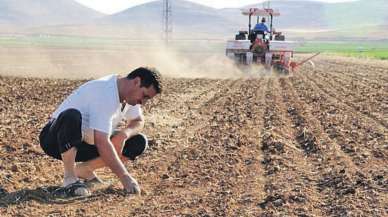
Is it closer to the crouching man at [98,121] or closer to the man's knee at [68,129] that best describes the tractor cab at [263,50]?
the crouching man at [98,121]

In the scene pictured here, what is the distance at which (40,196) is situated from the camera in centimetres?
601

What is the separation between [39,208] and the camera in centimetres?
562

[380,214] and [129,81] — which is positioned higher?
[129,81]

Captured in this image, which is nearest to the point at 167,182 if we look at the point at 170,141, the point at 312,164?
the point at 312,164

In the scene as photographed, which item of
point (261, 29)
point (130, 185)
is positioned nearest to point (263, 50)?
point (261, 29)

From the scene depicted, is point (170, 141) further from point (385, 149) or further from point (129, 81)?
point (129, 81)

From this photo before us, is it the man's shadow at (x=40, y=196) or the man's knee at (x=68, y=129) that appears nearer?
the man's knee at (x=68, y=129)

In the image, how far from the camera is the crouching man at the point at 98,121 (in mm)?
5582

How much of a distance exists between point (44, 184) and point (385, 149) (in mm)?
4384

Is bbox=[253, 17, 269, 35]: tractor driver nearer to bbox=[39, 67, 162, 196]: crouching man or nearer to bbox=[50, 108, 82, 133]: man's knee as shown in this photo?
bbox=[39, 67, 162, 196]: crouching man

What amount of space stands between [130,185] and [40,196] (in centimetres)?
82

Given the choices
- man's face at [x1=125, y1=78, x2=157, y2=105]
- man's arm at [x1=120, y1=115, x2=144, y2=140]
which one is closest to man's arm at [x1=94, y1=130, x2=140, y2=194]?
man's face at [x1=125, y1=78, x2=157, y2=105]

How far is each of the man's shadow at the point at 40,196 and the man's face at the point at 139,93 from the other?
3.29 feet

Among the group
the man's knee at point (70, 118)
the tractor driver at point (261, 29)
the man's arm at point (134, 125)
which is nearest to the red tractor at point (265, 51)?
the tractor driver at point (261, 29)
